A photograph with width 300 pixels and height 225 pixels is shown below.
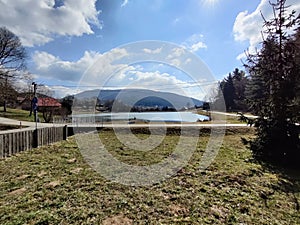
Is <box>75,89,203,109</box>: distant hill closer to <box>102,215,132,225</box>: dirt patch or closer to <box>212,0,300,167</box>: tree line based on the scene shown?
<box>212,0,300,167</box>: tree line

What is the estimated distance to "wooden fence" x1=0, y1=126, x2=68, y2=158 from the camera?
7.29 m

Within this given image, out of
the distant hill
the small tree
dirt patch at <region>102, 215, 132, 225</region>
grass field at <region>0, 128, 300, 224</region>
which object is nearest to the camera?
dirt patch at <region>102, 215, 132, 225</region>

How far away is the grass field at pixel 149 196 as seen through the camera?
3326 mm

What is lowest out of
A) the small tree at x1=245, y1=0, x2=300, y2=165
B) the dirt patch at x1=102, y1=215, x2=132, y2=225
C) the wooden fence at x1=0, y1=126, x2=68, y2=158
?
the dirt patch at x1=102, y1=215, x2=132, y2=225

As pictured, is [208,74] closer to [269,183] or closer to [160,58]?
[160,58]

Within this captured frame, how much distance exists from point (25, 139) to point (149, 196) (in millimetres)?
6409

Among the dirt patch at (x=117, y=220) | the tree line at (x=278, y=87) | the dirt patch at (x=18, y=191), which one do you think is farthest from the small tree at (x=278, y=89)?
the dirt patch at (x=18, y=191)

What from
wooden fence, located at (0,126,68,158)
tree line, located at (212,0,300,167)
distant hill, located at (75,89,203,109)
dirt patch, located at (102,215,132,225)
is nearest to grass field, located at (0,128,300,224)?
dirt patch, located at (102,215,132,225)

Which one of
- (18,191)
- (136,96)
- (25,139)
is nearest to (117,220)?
(18,191)

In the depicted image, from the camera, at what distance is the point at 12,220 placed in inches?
123

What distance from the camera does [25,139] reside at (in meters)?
8.31

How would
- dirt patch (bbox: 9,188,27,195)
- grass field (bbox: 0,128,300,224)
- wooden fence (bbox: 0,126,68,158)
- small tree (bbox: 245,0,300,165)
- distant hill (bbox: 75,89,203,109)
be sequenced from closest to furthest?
grass field (bbox: 0,128,300,224)
dirt patch (bbox: 9,188,27,195)
wooden fence (bbox: 0,126,68,158)
small tree (bbox: 245,0,300,165)
distant hill (bbox: 75,89,203,109)

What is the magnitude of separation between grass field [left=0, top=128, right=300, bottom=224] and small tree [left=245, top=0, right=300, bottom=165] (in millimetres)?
1556

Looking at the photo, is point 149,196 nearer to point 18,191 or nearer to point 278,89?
point 18,191
